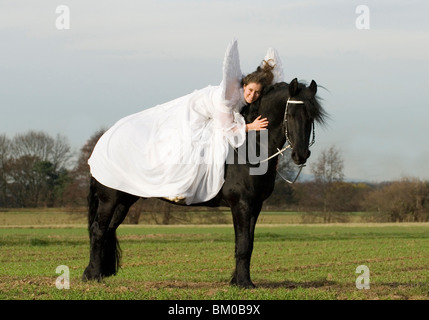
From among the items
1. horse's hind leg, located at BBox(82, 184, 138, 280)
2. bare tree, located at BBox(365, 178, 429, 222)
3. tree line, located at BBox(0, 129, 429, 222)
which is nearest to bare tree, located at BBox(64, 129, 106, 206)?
tree line, located at BBox(0, 129, 429, 222)

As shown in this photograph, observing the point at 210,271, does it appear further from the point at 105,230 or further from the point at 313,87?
the point at 313,87

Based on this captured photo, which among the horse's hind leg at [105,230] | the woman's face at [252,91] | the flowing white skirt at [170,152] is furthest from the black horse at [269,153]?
the horse's hind leg at [105,230]

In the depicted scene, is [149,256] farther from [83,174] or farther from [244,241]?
[83,174]

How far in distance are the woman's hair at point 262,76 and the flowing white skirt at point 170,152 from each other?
0.49 meters

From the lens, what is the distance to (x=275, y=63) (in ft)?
33.4

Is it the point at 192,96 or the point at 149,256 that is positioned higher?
the point at 192,96

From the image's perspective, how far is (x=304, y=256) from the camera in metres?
23.6

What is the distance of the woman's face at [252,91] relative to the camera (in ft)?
32.0

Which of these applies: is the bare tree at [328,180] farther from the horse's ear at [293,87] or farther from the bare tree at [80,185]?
the horse's ear at [293,87]

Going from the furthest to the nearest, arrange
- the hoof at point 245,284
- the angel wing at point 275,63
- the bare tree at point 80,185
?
the bare tree at point 80,185, the angel wing at point 275,63, the hoof at point 245,284

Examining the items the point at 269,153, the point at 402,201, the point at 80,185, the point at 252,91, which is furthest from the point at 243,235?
the point at 402,201

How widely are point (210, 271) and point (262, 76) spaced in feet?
28.3
